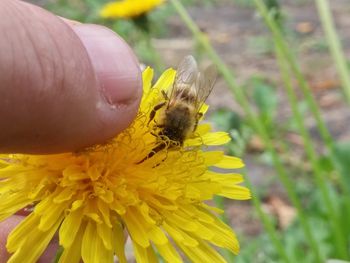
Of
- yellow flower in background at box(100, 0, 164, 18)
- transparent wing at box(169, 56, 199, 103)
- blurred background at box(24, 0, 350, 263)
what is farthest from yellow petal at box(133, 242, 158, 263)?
yellow flower in background at box(100, 0, 164, 18)

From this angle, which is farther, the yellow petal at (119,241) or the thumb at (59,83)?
the yellow petal at (119,241)

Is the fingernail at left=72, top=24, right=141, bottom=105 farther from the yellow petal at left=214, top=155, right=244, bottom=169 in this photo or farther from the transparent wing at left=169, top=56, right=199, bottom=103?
the yellow petal at left=214, top=155, right=244, bottom=169

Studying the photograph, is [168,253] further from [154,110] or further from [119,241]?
[154,110]

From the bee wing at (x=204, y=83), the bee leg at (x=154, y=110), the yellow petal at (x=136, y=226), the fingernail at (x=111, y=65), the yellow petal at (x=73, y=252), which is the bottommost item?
the yellow petal at (x=73, y=252)

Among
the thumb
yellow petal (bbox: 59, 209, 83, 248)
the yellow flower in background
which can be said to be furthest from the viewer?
the yellow flower in background

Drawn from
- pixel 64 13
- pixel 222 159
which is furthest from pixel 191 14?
pixel 222 159

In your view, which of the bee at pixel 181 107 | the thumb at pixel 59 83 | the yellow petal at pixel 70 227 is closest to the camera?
the thumb at pixel 59 83

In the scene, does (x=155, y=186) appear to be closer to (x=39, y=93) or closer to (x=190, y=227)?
(x=190, y=227)

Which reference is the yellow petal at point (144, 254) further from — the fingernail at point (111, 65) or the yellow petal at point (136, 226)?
the fingernail at point (111, 65)

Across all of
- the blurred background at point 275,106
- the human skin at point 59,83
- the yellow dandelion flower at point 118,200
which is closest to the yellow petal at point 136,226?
the yellow dandelion flower at point 118,200
